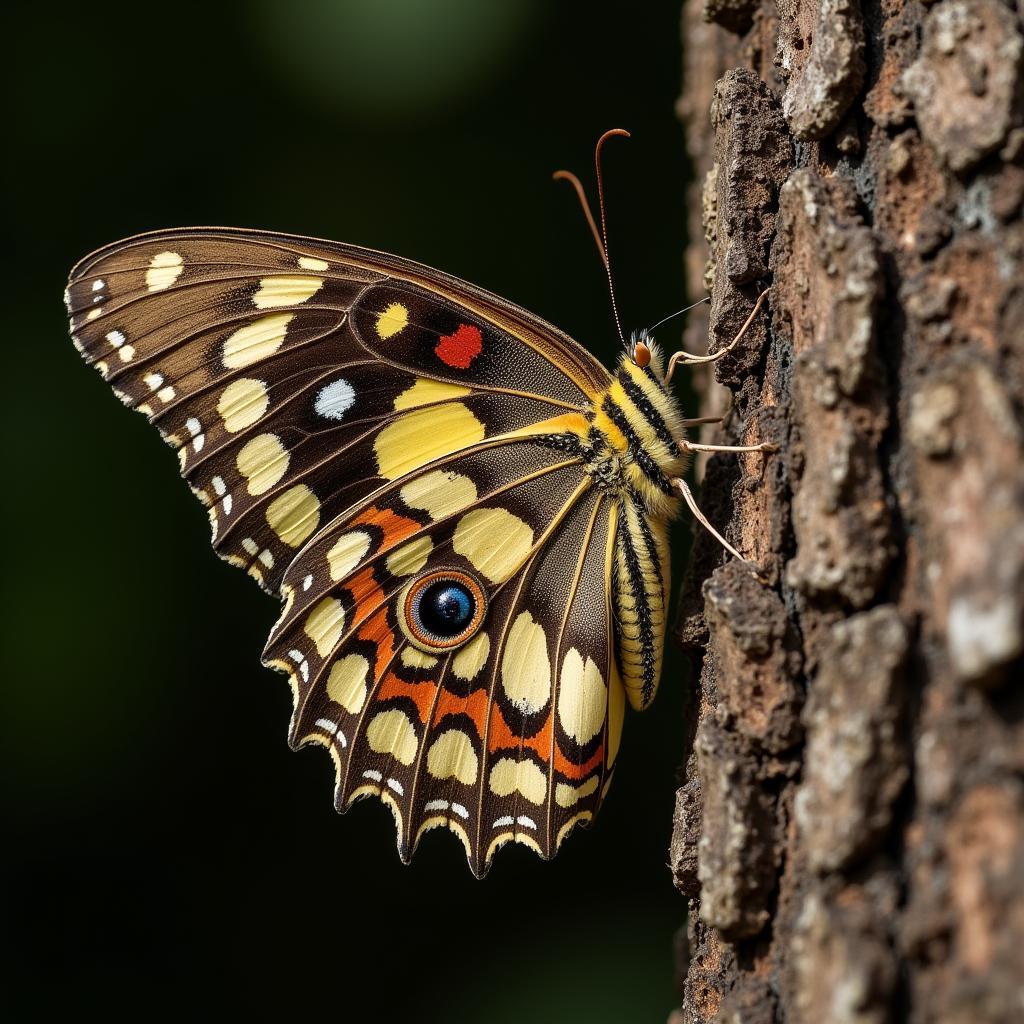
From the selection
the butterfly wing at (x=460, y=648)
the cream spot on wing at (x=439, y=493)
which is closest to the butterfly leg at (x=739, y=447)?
the butterfly wing at (x=460, y=648)

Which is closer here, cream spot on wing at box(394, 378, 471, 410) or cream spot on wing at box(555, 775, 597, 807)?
cream spot on wing at box(555, 775, 597, 807)

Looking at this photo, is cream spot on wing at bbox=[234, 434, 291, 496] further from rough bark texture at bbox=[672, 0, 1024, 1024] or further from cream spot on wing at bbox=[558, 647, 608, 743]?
rough bark texture at bbox=[672, 0, 1024, 1024]

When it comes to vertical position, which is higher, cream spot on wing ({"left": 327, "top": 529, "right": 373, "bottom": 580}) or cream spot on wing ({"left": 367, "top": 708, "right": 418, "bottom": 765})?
cream spot on wing ({"left": 327, "top": 529, "right": 373, "bottom": 580})

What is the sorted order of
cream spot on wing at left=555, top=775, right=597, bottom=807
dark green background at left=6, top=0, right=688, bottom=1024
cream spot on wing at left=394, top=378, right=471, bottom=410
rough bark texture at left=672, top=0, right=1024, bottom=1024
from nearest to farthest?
rough bark texture at left=672, top=0, right=1024, bottom=1024
cream spot on wing at left=555, top=775, right=597, bottom=807
cream spot on wing at left=394, top=378, right=471, bottom=410
dark green background at left=6, top=0, right=688, bottom=1024

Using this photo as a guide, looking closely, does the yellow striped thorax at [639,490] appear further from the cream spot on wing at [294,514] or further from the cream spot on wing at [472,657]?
the cream spot on wing at [294,514]

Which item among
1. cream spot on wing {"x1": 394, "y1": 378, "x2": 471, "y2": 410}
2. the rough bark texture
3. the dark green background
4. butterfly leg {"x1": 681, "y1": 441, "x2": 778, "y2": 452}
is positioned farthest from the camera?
the dark green background

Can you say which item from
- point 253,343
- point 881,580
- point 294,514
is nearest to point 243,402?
point 253,343

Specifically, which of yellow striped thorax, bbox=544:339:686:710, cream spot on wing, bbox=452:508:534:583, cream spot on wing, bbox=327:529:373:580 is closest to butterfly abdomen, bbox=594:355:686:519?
yellow striped thorax, bbox=544:339:686:710

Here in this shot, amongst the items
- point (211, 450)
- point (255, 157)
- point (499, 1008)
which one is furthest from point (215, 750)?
point (255, 157)
